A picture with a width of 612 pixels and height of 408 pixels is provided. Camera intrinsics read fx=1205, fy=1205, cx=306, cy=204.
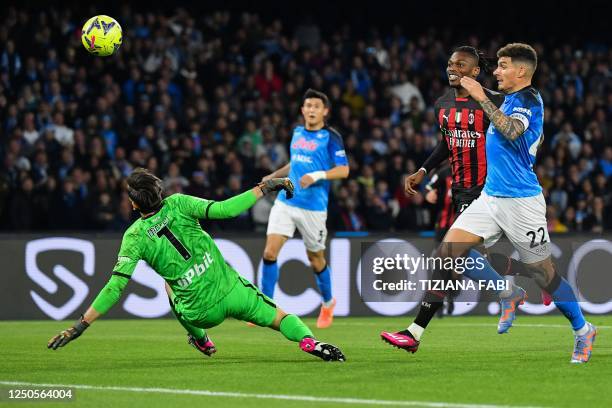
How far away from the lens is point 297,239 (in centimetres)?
1656

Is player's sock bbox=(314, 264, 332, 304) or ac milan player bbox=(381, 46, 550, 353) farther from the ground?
ac milan player bbox=(381, 46, 550, 353)

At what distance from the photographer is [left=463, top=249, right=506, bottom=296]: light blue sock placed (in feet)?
35.2

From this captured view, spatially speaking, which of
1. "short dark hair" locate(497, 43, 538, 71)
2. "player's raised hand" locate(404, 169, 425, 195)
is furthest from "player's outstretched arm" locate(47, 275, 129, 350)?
"short dark hair" locate(497, 43, 538, 71)

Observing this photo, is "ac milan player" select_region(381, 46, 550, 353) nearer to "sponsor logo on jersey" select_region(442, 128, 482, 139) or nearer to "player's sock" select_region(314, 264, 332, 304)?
"sponsor logo on jersey" select_region(442, 128, 482, 139)

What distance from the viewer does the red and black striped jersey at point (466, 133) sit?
11.0 m

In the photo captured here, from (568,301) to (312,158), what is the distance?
516cm

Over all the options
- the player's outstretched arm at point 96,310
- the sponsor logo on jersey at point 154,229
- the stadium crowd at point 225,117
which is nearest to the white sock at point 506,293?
the sponsor logo on jersey at point 154,229

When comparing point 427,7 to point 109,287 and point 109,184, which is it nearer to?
point 109,184

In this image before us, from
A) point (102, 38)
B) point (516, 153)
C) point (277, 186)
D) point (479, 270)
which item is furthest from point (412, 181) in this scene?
point (102, 38)

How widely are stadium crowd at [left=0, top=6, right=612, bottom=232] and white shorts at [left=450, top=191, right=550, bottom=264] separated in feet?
30.9

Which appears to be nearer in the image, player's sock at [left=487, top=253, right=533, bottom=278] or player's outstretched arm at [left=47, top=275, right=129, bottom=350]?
player's outstretched arm at [left=47, top=275, right=129, bottom=350]

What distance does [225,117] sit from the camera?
20875 mm

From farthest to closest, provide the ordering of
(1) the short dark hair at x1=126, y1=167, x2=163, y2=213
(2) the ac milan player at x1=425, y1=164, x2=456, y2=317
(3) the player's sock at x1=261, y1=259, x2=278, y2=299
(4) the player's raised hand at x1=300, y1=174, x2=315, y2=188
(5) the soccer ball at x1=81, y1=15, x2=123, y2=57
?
(2) the ac milan player at x1=425, y1=164, x2=456, y2=317 < (3) the player's sock at x1=261, y1=259, x2=278, y2=299 < (5) the soccer ball at x1=81, y1=15, x2=123, y2=57 < (4) the player's raised hand at x1=300, y1=174, x2=315, y2=188 < (1) the short dark hair at x1=126, y1=167, x2=163, y2=213

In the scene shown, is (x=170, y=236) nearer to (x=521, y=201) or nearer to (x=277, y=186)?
(x=277, y=186)
